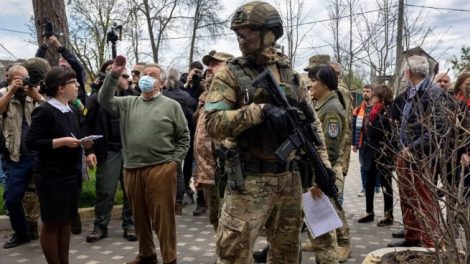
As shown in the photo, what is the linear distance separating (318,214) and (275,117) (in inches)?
40.3

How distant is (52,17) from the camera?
691 centimetres

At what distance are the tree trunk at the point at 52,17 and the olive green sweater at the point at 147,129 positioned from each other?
10.6 feet

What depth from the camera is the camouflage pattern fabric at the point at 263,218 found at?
2.83 m

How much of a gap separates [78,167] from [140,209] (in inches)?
27.4

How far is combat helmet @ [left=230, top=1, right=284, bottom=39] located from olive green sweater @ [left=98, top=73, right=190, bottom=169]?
61.4 inches

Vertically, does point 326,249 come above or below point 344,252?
above

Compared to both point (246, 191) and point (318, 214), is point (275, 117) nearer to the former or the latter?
point (246, 191)

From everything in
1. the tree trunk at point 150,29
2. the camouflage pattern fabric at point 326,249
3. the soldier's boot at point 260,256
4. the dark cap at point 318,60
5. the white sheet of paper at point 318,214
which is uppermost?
the tree trunk at point 150,29

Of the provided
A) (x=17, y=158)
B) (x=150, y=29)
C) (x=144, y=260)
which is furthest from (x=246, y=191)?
(x=150, y=29)

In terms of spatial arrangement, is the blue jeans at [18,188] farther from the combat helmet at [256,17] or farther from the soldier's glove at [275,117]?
the soldier's glove at [275,117]

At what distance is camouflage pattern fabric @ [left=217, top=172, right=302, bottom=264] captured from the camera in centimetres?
283

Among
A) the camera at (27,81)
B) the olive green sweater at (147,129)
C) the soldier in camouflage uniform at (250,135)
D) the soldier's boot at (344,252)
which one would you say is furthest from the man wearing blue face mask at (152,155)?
the soldier's boot at (344,252)

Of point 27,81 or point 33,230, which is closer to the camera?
point 27,81

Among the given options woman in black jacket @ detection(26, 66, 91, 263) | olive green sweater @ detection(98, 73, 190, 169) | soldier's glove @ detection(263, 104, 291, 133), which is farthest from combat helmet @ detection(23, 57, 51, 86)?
soldier's glove @ detection(263, 104, 291, 133)
